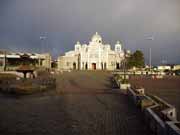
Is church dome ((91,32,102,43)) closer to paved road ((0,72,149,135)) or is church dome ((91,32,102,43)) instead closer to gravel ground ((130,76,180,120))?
gravel ground ((130,76,180,120))

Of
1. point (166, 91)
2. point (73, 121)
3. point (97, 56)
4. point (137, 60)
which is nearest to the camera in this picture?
point (73, 121)

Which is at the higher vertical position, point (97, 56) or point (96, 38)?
point (96, 38)

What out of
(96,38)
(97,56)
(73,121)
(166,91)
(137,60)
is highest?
(96,38)

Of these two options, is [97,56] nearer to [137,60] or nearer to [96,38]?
[96,38]

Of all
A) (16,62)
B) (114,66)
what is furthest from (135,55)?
(16,62)

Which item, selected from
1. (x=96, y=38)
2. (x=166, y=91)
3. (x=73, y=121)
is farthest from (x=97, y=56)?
(x=73, y=121)

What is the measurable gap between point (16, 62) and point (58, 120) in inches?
3449

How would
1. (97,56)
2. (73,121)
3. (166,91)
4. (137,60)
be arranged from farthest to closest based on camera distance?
(97,56) < (137,60) < (166,91) < (73,121)

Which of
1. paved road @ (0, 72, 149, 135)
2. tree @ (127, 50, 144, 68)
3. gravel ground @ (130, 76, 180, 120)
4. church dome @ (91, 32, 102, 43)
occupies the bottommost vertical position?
paved road @ (0, 72, 149, 135)

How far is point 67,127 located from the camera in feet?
35.8

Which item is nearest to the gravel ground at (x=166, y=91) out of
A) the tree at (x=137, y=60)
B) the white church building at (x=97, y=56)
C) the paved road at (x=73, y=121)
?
the paved road at (x=73, y=121)

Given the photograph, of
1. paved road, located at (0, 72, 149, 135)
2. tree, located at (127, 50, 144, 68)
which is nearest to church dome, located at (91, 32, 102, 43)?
tree, located at (127, 50, 144, 68)

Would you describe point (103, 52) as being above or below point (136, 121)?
above

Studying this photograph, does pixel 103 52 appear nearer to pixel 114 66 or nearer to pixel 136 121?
pixel 114 66
